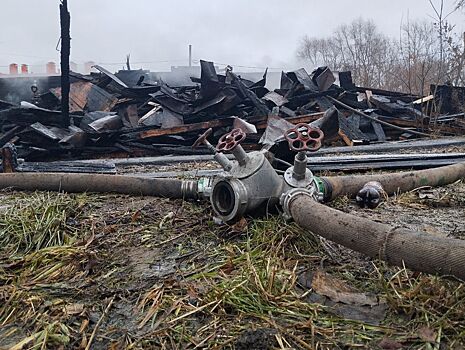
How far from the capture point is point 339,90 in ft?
28.2

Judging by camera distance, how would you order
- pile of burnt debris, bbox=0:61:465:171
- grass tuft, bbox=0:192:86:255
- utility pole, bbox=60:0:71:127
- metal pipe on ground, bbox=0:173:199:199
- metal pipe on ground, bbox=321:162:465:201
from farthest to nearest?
1. pile of burnt debris, bbox=0:61:465:171
2. utility pole, bbox=60:0:71:127
3. metal pipe on ground, bbox=0:173:199:199
4. metal pipe on ground, bbox=321:162:465:201
5. grass tuft, bbox=0:192:86:255

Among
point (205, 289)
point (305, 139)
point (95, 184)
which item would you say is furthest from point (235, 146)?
point (95, 184)

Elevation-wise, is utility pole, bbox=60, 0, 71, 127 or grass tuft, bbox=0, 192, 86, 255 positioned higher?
utility pole, bbox=60, 0, 71, 127

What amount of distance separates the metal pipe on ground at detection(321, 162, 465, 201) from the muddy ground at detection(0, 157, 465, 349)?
325mm

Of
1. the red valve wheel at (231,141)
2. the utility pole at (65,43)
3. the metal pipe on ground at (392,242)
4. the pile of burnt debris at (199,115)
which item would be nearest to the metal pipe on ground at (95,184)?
the red valve wheel at (231,141)

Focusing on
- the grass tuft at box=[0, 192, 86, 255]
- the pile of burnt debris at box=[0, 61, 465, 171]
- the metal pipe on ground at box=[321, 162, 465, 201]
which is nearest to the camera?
the grass tuft at box=[0, 192, 86, 255]

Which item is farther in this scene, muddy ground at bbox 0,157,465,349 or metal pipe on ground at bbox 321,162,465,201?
metal pipe on ground at bbox 321,162,465,201

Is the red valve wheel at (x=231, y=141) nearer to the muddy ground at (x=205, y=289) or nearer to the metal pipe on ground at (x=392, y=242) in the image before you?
the muddy ground at (x=205, y=289)

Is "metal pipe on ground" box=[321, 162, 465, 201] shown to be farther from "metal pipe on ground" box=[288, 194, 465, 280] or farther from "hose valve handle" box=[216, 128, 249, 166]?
"metal pipe on ground" box=[288, 194, 465, 280]

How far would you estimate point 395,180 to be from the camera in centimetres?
282

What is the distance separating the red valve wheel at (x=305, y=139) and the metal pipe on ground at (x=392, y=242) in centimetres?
38

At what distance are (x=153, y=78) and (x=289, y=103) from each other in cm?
425

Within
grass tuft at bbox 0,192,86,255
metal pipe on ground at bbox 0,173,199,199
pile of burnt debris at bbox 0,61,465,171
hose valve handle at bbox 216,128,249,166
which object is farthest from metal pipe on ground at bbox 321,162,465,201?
pile of burnt debris at bbox 0,61,465,171

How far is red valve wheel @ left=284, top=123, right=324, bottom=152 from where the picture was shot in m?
2.10
